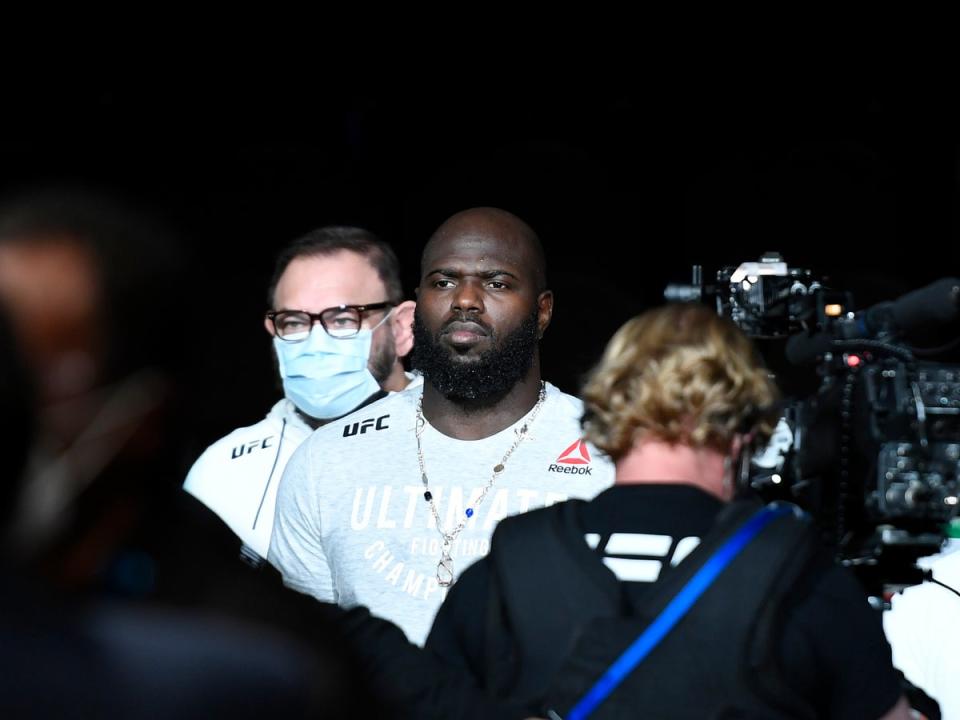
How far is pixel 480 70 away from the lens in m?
5.24

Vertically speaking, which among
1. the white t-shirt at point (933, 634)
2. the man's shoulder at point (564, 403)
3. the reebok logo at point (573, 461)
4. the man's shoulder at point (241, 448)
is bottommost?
the white t-shirt at point (933, 634)

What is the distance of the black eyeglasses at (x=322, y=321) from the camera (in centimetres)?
363

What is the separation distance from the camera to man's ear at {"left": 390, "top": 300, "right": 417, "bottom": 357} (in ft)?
11.7

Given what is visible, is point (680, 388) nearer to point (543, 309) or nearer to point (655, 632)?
point (655, 632)

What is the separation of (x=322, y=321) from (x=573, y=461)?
1094 millimetres

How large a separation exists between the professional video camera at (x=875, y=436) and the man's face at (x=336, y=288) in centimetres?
121

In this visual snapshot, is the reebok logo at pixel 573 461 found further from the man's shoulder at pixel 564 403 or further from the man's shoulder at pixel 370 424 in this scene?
the man's shoulder at pixel 370 424

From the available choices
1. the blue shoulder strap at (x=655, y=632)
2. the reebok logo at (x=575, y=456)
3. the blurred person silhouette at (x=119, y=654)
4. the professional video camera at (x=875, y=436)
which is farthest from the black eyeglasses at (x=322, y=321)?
the blurred person silhouette at (x=119, y=654)

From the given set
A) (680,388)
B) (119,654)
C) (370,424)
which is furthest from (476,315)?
(119,654)

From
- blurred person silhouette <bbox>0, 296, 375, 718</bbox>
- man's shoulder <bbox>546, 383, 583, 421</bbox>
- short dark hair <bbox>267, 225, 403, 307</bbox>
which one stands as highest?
short dark hair <bbox>267, 225, 403, 307</bbox>

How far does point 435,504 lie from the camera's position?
8.95ft

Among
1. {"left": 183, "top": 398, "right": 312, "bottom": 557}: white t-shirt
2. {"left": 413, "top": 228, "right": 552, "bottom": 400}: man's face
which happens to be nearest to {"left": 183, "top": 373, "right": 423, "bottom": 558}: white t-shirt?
{"left": 183, "top": 398, "right": 312, "bottom": 557}: white t-shirt

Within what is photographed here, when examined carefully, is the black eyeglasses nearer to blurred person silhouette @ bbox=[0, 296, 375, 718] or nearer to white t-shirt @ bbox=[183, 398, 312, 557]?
white t-shirt @ bbox=[183, 398, 312, 557]

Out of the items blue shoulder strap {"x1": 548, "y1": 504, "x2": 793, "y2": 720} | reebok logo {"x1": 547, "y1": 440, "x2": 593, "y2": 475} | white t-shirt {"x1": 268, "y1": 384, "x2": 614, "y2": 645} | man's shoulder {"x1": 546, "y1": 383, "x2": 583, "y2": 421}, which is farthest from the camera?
man's shoulder {"x1": 546, "y1": 383, "x2": 583, "y2": 421}
